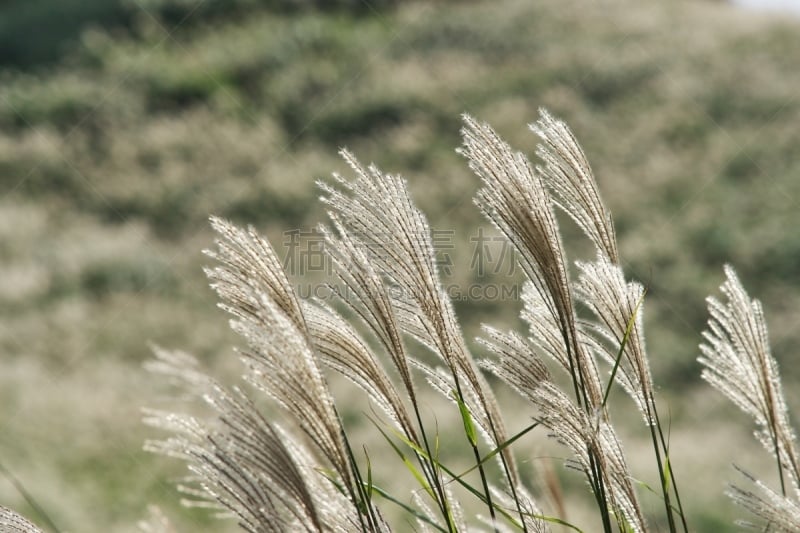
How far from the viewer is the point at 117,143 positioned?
18.3 meters

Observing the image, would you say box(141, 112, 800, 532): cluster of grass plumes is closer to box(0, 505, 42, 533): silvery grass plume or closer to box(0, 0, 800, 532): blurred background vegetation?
box(0, 505, 42, 533): silvery grass plume

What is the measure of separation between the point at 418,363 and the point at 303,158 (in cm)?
1720

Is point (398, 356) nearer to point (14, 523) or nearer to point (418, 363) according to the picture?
point (418, 363)

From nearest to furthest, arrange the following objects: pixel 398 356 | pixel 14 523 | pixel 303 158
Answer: pixel 14 523, pixel 398 356, pixel 303 158

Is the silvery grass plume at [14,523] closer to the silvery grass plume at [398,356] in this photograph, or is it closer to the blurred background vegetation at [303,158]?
the silvery grass plume at [398,356]

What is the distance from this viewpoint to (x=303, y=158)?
18500mm

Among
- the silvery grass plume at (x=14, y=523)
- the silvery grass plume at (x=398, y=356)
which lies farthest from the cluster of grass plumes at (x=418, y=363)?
the silvery grass plume at (x=14, y=523)

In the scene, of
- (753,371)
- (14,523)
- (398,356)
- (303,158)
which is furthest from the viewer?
(303,158)

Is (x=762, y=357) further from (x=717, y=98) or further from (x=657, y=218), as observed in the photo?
(x=717, y=98)

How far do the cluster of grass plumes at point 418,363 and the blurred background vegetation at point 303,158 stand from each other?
594cm

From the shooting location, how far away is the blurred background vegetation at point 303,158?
33.7 ft

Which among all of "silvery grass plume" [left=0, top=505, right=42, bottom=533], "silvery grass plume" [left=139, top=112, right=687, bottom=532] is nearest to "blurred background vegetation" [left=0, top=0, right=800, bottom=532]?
"silvery grass plume" [left=0, top=505, right=42, bottom=533]

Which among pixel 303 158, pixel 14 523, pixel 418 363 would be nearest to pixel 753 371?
pixel 418 363

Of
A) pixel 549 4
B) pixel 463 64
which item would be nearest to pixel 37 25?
pixel 463 64
